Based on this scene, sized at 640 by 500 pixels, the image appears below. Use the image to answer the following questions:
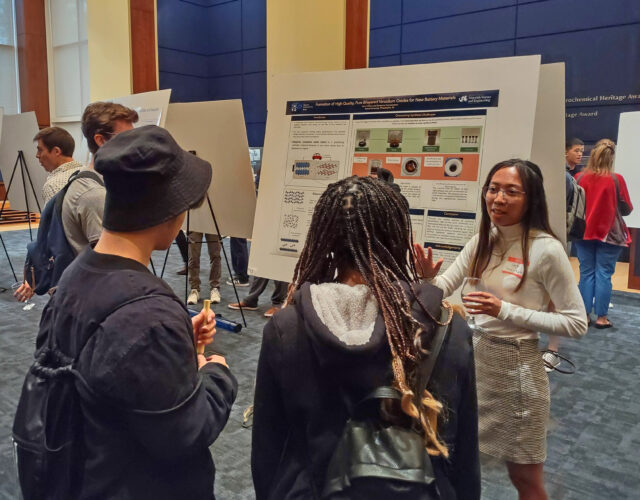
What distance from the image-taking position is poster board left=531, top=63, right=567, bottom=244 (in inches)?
79.1

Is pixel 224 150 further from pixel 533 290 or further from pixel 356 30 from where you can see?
pixel 533 290

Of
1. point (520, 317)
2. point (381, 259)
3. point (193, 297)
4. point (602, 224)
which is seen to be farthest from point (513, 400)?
point (193, 297)

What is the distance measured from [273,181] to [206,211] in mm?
1225

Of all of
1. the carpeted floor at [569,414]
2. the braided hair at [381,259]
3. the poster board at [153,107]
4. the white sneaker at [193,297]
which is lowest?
the carpeted floor at [569,414]

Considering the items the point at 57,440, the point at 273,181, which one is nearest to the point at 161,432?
the point at 57,440

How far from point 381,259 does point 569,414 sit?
7.61 ft

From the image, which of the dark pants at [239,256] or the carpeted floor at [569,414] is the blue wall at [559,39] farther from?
the dark pants at [239,256]

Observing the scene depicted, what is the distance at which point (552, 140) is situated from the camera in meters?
2.05

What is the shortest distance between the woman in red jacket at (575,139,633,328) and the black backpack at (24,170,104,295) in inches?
145

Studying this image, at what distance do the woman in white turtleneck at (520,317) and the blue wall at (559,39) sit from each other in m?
5.56

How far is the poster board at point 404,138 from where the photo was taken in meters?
2.04

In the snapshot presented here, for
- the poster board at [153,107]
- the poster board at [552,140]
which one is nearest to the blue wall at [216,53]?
the poster board at [153,107]

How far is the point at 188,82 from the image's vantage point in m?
10.6

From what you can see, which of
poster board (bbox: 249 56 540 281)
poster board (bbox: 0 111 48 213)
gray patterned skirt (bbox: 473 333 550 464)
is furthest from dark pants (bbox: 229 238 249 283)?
gray patterned skirt (bbox: 473 333 550 464)
